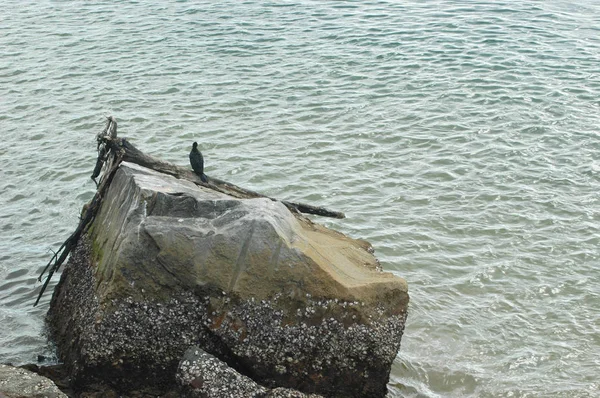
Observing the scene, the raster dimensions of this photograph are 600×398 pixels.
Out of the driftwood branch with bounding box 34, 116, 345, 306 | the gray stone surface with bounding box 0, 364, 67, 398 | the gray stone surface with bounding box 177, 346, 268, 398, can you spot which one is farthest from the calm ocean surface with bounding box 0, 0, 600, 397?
the gray stone surface with bounding box 177, 346, 268, 398

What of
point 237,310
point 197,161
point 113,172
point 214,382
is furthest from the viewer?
point 197,161

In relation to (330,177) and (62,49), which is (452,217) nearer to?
(330,177)

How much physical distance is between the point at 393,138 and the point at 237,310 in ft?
28.2

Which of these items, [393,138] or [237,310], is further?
[393,138]

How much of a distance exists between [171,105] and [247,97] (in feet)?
5.40

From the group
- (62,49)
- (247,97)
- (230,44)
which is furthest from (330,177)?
(62,49)

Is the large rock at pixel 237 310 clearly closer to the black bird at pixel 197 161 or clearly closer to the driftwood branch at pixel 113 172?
the driftwood branch at pixel 113 172

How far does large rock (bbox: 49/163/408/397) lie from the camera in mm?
6777

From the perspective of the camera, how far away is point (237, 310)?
22.3ft

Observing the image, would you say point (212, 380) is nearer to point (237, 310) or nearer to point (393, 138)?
point (237, 310)

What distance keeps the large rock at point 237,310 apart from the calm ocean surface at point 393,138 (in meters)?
1.42

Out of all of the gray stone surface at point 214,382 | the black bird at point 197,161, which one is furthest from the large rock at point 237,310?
the black bird at point 197,161

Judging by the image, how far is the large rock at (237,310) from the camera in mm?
6777

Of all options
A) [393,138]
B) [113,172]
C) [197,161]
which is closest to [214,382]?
[113,172]
